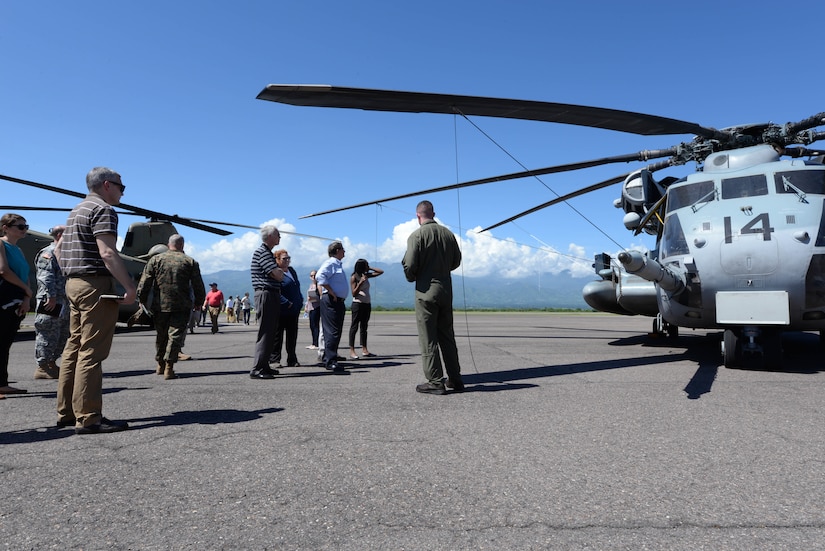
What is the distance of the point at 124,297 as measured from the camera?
132 inches

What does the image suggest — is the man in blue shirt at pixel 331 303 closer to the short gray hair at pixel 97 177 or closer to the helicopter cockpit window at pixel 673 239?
the short gray hair at pixel 97 177

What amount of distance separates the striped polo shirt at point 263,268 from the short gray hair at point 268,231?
13 centimetres

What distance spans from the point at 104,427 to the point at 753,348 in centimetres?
661

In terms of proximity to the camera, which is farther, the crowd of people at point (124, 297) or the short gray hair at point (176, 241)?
the short gray hair at point (176, 241)

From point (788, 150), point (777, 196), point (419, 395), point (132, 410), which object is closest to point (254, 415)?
point (132, 410)

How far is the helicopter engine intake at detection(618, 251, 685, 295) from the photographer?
210 inches

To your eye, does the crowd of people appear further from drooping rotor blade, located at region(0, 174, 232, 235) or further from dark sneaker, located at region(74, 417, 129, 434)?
drooping rotor blade, located at region(0, 174, 232, 235)

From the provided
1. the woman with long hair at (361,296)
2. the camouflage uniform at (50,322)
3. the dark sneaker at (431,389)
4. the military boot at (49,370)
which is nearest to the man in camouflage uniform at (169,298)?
the camouflage uniform at (50,322)

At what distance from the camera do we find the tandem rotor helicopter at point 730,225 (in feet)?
18.3

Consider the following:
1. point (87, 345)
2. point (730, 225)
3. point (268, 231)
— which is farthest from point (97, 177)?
point (730, 225)

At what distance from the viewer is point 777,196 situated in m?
6.19

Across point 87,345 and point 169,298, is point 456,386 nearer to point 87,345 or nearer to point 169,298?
point 87,345

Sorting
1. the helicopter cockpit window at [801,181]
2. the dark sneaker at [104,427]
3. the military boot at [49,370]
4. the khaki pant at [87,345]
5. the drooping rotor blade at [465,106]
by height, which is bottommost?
the dark sneaker at [104,427]

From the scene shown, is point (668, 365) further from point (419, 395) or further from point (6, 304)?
point (6, 304)
